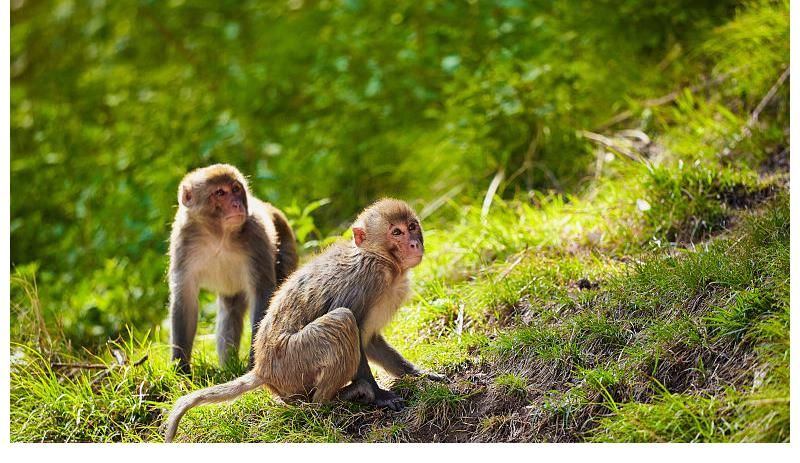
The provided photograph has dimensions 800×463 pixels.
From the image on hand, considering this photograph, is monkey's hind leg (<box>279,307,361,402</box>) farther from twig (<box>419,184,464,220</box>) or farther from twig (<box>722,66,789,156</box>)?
twig (<box>722,66,789,156</box>)

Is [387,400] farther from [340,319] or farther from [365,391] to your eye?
[340,319]

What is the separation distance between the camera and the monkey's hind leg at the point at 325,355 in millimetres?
5090

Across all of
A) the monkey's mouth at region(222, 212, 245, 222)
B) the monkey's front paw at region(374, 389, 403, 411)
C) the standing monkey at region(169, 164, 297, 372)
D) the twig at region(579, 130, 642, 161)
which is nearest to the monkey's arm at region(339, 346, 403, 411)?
the monkey's front paw at region(374, 389, 403, 411)

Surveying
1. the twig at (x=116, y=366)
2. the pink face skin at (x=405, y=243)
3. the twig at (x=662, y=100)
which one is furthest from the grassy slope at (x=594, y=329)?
the pink face skin at (x=405, y=243)

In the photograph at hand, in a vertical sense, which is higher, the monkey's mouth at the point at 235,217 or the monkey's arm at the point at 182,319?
the monkey's mouth at the point at 235,217

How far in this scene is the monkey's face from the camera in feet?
17.2

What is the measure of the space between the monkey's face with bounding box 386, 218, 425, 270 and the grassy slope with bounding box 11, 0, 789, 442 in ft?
2.48

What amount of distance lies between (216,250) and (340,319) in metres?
1.67

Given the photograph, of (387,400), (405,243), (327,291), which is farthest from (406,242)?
(387,400)

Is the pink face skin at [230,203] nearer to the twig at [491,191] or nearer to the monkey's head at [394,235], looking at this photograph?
the monkey's head at [394,235]

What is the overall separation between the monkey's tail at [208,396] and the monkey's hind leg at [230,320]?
4.59ft

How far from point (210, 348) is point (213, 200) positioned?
58.3 inches
